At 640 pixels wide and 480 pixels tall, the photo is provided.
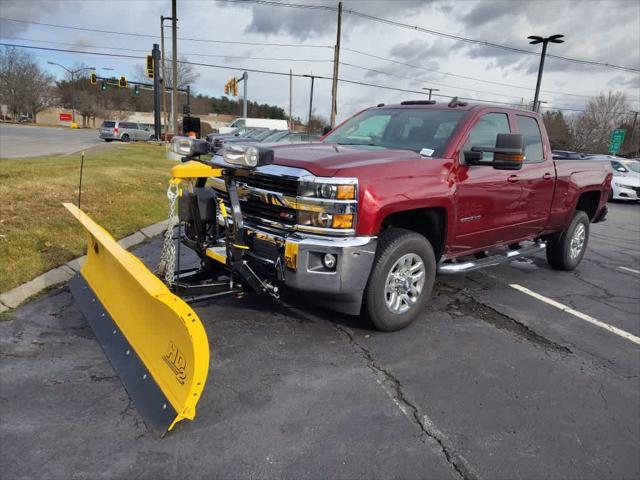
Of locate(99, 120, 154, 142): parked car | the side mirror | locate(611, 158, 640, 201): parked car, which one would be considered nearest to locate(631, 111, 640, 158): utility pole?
locate(611, 158, 640, 201): parked car

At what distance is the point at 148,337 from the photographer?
2.95 meters

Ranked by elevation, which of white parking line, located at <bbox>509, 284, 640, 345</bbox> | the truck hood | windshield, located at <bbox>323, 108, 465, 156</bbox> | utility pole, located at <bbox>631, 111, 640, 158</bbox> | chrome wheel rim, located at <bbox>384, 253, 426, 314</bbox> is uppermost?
utility pole, located at <bbox>631, 111, 640, 158</bbox>

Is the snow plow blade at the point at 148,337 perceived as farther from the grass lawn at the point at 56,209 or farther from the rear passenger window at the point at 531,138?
the rear passenger window at the point at 531,138

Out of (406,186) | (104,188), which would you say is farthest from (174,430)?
(104,188)

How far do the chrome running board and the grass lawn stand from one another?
13.2ft

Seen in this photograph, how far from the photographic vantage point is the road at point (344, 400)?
2.50 metres

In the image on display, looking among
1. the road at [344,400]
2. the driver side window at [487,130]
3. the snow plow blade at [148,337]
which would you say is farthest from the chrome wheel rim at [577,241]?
the snow plow blade at [148,337]

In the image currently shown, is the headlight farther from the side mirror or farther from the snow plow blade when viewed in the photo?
the side mirror

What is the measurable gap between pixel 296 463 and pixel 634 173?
19.3 metres

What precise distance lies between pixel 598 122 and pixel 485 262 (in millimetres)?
63551

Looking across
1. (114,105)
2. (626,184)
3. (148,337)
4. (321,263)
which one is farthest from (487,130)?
(114,105)

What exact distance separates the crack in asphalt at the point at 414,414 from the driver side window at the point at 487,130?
198 centimetres

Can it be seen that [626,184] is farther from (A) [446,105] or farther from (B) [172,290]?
(B) [172,290]

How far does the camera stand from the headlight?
136 inches
